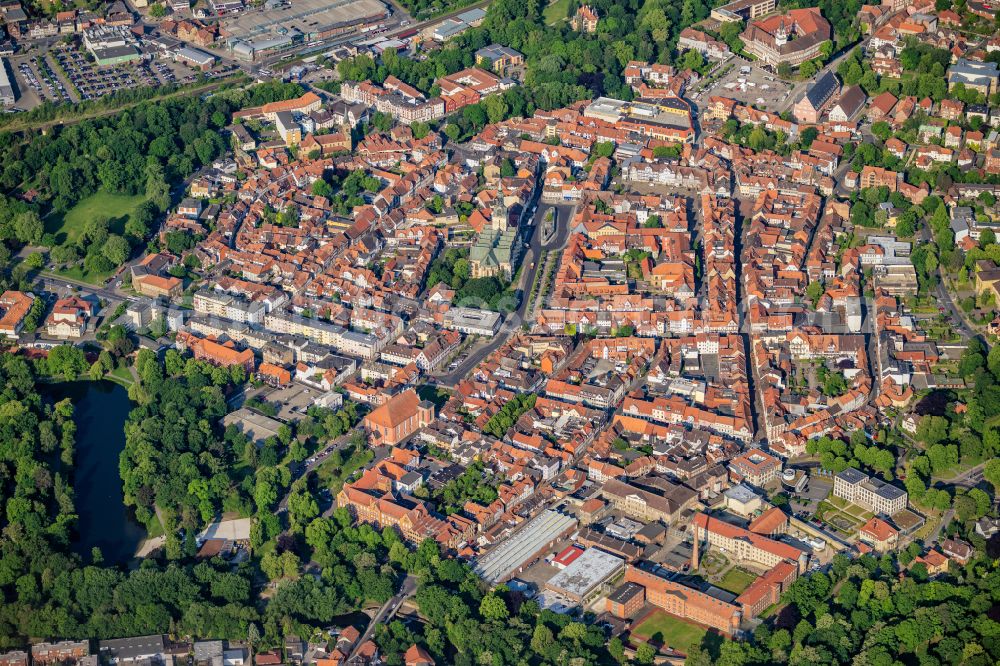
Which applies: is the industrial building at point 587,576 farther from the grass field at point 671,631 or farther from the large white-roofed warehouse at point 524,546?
the grass field at point 671,631

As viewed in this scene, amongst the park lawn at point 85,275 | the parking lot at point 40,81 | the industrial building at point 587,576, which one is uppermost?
the industrial building at point 587,576

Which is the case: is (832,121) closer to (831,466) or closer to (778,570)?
(831,466)

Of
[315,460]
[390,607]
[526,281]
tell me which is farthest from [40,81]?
[390,607]

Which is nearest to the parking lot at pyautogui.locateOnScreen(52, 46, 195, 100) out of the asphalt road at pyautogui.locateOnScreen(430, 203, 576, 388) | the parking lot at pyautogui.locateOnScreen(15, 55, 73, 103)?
the parking lot at pyautogui.locateOnScreen(15, 55, 73, 103)

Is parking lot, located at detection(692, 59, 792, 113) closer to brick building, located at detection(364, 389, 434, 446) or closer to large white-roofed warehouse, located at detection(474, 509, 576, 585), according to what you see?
brick building, located at detection(364, 389, 434, 446)

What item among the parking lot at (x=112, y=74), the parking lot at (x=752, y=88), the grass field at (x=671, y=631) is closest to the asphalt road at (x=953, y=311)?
the parking lot at (x=752, y=88)

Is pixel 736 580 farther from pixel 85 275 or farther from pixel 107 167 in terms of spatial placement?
pixel 107 167

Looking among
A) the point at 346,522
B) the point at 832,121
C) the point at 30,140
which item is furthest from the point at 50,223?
the point at 832,121
